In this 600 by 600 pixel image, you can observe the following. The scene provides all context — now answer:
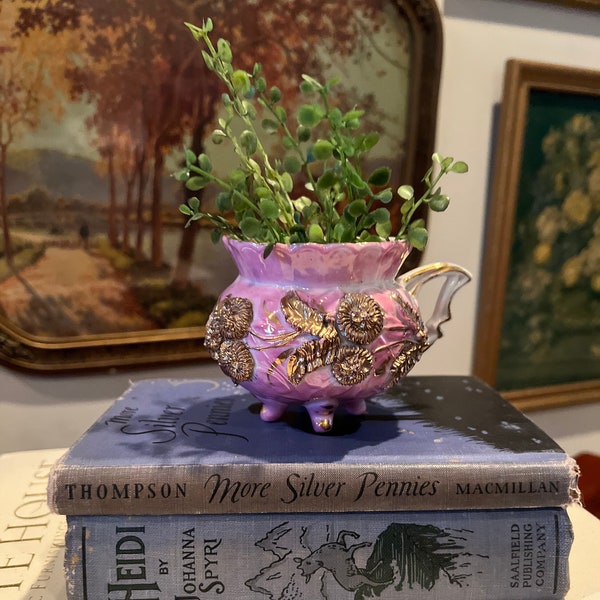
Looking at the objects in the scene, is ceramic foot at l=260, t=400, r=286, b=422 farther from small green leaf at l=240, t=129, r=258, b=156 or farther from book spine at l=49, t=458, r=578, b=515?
small green leaf at l=240, t=129, r=258, b=156

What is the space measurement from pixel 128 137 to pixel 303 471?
1.24 ft

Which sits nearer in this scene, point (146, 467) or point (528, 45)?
point (146, 467)

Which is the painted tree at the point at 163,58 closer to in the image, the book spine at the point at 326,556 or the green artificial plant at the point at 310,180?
the green artificial plant at the point at 310,180

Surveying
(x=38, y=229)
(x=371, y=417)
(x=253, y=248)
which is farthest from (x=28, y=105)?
(x=371, y=417)

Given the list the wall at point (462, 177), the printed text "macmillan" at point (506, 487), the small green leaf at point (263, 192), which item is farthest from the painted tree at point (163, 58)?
the printed text "macmillan" at point (506, 487)

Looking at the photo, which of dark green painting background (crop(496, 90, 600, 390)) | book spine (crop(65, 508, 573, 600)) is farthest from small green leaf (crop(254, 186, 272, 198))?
dark green painting background (crop(496, 90, 600, 390))

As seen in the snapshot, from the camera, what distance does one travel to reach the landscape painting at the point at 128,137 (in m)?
0.53

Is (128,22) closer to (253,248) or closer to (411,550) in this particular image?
(253,248)

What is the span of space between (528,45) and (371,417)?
1.72 feet

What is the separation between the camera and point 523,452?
0.39 meters

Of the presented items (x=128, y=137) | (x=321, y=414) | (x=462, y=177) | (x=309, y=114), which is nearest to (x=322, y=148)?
(x=309, y=114)

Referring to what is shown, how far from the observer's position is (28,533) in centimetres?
45

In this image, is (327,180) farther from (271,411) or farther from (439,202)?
(271,411)

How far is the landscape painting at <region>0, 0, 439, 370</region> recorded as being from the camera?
53cm
